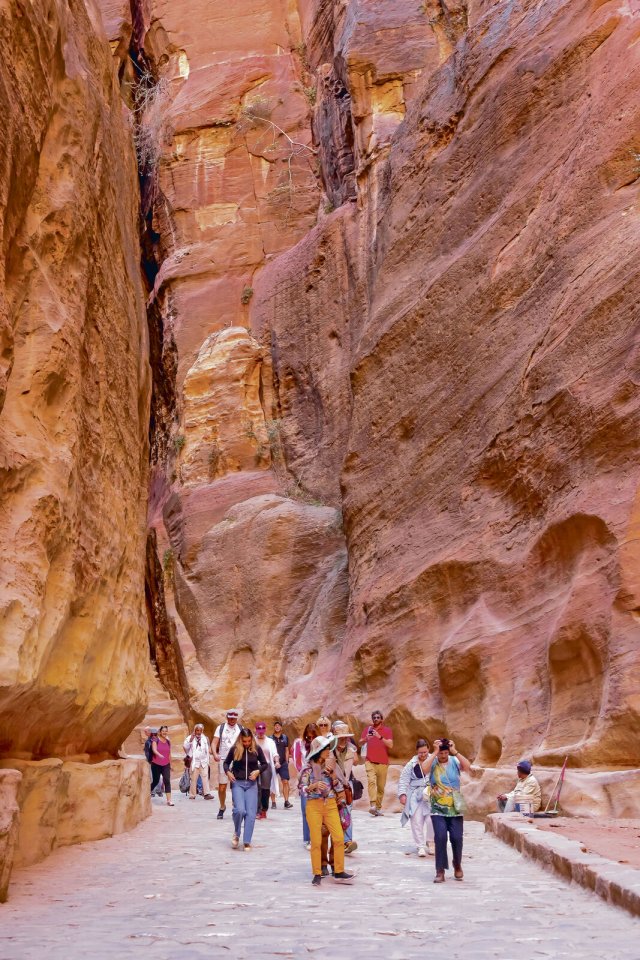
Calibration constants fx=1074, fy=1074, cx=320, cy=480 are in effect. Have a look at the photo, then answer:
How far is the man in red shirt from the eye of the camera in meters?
15.5

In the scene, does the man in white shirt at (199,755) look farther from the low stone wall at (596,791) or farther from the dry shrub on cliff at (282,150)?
the dry shrub on cliff at (282,150)

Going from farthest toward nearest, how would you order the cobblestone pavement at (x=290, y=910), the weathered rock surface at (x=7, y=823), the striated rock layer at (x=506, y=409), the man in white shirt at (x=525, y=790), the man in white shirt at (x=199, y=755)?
the man in white shirt at (x=199, y=755)
the striated rock layer at (x=506, y=409)
the man in white shirt at (x=525, y=790)
the weathered rock surface at (x=7, y=823)
the cobblestone pavement at (x=290, y=910)

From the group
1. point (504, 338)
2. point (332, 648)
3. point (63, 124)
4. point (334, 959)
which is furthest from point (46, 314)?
point (332, 648)

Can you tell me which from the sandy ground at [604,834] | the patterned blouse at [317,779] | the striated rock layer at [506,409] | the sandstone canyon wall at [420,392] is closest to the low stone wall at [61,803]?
the patterned blouse at [317,779]

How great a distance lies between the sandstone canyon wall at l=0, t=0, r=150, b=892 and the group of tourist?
5.61ft

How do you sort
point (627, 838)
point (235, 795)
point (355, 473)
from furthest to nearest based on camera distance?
1. point (355, 473)
2. point (235, 795)
3. point (627, 838)

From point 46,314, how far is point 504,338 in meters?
9.99

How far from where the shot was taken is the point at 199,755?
779 inches

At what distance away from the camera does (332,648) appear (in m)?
25.0

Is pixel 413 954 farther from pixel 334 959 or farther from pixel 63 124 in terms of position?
pixel 63 124

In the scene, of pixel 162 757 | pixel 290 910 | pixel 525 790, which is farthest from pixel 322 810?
pixel 162 757

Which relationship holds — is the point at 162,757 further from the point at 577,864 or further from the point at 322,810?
the point at 577,864

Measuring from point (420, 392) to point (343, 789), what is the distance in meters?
13.0

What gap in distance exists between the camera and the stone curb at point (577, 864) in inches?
262
